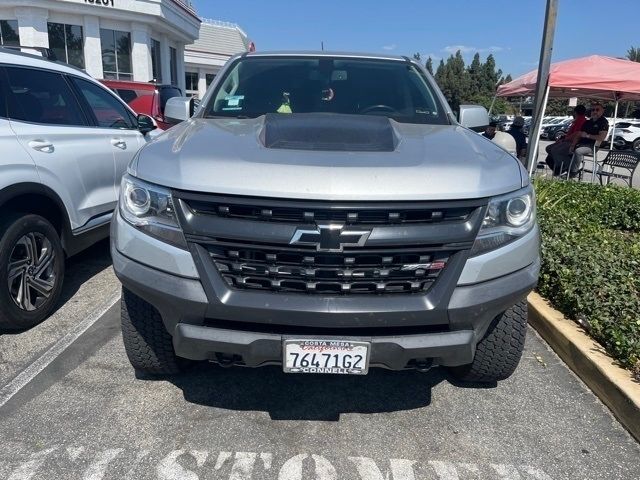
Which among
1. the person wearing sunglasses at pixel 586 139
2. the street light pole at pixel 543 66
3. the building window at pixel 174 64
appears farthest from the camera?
the building window at pixel 174 64

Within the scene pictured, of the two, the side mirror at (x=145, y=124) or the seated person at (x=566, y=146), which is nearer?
the side mirror at (x=145, y=124)

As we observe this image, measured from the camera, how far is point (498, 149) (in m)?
2.85

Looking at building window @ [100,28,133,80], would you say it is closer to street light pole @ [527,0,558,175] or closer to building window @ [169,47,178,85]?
building window @ [169,47,178,85]

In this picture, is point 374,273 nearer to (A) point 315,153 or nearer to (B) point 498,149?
(A) point 315,153

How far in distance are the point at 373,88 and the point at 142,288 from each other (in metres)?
2.21

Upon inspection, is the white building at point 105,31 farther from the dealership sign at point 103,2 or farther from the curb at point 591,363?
the curb at point 591,363

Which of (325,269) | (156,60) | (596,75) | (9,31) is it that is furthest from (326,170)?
(156,60)

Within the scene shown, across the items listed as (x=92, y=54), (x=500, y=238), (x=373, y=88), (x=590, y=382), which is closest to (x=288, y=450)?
(x=500, y=238)

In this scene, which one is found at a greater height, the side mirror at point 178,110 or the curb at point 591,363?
the side mirror at point 178,110

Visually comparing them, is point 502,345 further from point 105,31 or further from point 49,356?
point 105,31

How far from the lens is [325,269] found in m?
2.21

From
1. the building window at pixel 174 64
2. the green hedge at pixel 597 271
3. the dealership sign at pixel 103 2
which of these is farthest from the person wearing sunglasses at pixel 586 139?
the building window at pixel 174 64

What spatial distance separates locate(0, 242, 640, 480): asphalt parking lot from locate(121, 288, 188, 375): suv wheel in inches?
8.9

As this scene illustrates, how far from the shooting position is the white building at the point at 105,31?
22.8 meters
